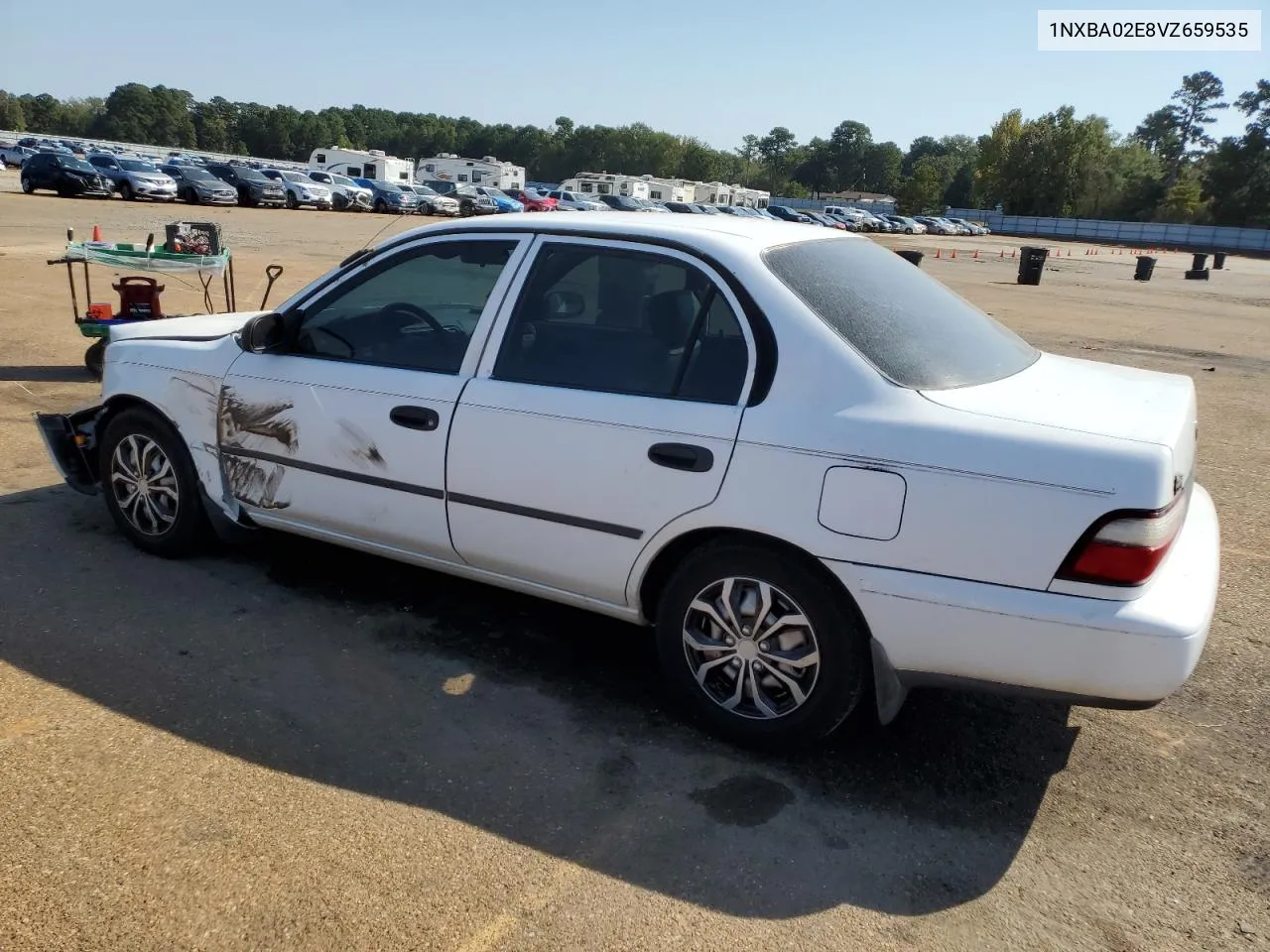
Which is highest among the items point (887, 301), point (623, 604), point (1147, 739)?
point (887, 301)

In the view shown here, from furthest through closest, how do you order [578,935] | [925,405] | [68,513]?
[68,513]
[925,405]
[578,935]

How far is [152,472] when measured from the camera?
467 centimetres

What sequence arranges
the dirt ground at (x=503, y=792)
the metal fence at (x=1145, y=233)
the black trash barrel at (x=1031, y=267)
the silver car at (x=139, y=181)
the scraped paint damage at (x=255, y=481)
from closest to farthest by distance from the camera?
the dirt ground at (x=503, y=792) < the scraped paint damage at (x=255, y=481) < the black trash barrel at (x=1031, y=267) < the silver car at (x=139, y=181) < the metal fence at (x=1145, y=233)

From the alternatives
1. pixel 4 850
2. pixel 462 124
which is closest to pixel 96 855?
pixel 4 850

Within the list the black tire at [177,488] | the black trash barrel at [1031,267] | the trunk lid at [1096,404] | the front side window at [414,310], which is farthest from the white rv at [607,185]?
the trunk lid at [1096,404]

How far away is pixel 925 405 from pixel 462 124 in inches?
7765

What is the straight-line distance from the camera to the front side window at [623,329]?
3.38 m

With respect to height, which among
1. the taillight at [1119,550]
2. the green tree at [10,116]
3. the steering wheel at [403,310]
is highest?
the green tree at [10,116]

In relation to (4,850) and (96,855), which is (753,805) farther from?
(4,850)

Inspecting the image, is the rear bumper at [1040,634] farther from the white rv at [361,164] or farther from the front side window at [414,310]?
the white rv at [361,164]

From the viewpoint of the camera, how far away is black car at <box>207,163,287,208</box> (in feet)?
129

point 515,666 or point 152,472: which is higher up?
point 152,472

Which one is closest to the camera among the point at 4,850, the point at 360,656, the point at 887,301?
the point at 4,850

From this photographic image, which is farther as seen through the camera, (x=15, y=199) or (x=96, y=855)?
(x=15, y=199)
